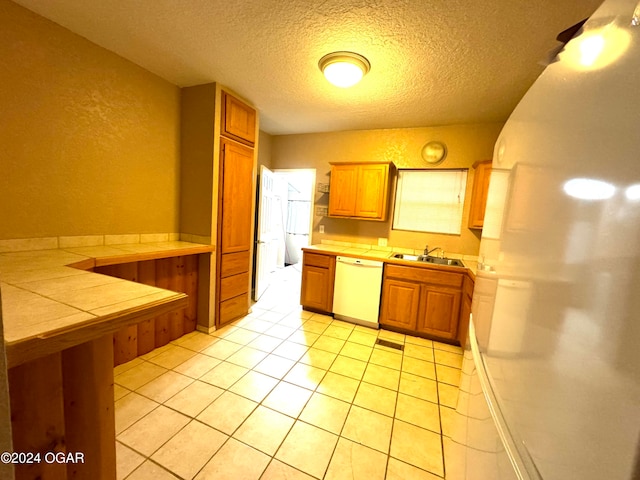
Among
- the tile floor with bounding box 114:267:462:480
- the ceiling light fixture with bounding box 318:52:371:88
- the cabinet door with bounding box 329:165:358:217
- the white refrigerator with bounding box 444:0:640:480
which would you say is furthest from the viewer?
the cabinet door with bounding box 329:165:358:217

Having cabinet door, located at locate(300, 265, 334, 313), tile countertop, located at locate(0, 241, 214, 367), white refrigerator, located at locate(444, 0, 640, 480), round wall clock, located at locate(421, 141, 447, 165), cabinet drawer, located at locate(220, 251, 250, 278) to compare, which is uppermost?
round wall clock, located at locate(421, 141, 447, 165)

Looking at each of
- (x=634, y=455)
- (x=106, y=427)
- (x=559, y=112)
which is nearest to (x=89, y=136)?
(x=106, y=427)

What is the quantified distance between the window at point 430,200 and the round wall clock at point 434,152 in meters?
0.14

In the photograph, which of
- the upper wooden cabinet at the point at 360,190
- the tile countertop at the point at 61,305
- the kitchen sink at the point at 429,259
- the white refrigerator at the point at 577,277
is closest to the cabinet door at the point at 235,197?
the upper wooden cabinet at the point at 360,190

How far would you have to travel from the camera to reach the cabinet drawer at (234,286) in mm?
2727

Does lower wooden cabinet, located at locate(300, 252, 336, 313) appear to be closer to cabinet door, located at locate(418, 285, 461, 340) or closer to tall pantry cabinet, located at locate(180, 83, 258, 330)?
tall pantry cabinet, located at locate(180, 83, 258, 330)

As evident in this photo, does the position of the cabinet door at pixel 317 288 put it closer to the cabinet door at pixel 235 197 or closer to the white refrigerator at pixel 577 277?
the cabinet door at pixel 235 197

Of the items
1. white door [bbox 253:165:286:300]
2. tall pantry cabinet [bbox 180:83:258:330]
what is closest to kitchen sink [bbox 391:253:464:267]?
white door [bbox 253:165:286:300]

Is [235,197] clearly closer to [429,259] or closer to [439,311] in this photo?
[429,259]

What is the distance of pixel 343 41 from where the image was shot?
5.80ft

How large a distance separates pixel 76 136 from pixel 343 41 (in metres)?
2.12

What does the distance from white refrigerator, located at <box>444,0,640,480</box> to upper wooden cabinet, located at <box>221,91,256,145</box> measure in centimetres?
257

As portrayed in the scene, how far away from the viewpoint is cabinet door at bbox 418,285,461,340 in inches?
103

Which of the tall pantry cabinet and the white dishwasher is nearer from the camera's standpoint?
the tall pantry cabinet
